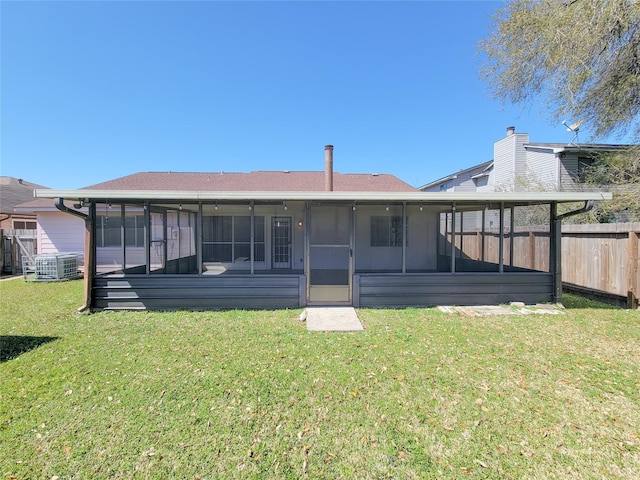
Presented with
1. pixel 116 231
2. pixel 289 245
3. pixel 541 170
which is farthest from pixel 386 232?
pixel 541 170

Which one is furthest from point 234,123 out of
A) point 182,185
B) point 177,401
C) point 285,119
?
point 177,401

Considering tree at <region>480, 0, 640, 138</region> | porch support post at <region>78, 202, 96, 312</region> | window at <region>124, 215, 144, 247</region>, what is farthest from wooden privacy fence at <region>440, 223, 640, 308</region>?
window at <region>124, 215, 144, 247</region>

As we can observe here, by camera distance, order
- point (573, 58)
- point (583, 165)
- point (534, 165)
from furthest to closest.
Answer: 1. point (534, 165)
2. point (583, 165)
3. point (573, 58)

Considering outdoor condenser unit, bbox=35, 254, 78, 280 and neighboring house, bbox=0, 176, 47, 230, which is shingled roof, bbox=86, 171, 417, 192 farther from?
neighboring house, bbox=0, 176, 47, 230

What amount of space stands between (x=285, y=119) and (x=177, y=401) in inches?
706

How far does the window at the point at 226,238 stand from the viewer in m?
9.22

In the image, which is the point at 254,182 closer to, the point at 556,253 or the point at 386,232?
the point at 386,232

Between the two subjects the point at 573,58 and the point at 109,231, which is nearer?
the point at 573,58

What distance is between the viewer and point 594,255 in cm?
706

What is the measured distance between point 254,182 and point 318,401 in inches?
445

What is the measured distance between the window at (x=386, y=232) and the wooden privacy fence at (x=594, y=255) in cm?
271

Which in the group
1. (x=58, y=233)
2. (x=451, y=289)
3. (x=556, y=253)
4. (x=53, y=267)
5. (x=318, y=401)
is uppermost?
(x=58, y=233)

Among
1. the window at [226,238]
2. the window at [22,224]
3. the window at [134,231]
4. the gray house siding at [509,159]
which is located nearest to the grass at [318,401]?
the window at [226,238]

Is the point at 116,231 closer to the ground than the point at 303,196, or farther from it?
closer to the ground
